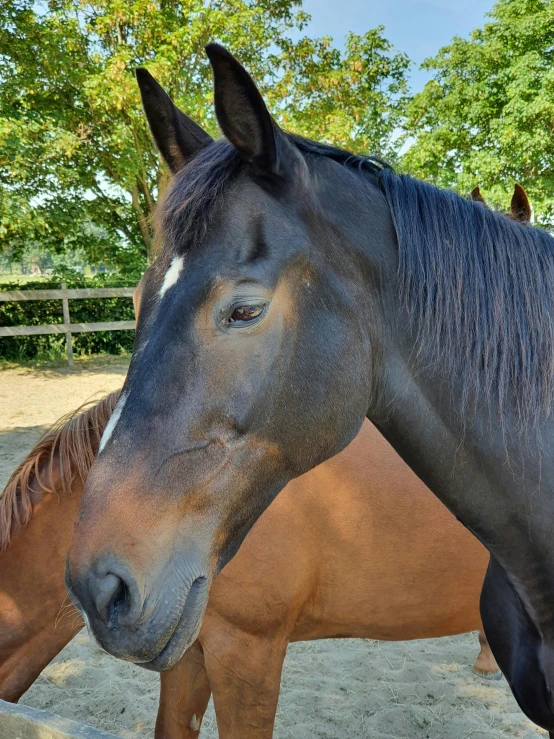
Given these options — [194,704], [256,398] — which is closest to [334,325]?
[256,398]

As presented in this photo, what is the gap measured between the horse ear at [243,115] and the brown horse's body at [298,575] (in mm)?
1448

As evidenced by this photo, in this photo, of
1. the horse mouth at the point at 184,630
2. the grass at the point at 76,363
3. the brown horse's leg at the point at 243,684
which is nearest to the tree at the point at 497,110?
the grass at the point at 76,363

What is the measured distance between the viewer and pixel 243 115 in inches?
49.9

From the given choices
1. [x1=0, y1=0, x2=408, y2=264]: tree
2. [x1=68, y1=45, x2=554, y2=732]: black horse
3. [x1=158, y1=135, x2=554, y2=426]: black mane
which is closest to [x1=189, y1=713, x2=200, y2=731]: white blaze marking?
[x1=68, y1=45, x2=554, y2=732]: black horse

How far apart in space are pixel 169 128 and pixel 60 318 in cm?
1466

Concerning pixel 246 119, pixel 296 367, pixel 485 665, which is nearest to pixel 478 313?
pixel 296 367

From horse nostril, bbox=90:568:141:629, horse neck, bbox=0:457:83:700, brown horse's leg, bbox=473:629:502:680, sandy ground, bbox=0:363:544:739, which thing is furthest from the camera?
brown horse's leg, bbox=473:629:502:680

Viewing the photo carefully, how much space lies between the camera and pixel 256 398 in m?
1.26

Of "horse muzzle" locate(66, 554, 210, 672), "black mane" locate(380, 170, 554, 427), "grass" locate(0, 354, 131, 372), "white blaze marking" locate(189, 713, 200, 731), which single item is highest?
"black mane" locate(380, 170, 554, 427)

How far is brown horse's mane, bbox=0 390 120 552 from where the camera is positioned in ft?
7.79

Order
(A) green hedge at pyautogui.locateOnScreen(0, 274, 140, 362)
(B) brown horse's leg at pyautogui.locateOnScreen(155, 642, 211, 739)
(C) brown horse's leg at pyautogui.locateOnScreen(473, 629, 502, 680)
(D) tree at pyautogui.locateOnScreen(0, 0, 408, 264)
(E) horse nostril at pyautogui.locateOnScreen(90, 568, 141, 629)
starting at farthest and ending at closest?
1. (A) green hedge at pyautogui.locateOnScreen(0, 274, 140, 362)
2. (D) tree at pyautogui.locateOnScreen(0, 0, 408, 264)
3. (C) brown horse's leg at pyautogui.locateOnScreen(473, 629, 502, 680)
4. (B) brown horse's leg at pyautogui.locateOnScreen(155, 642, 211, 739)
5. (E) horse nostril at pyautogui.locateOnScreen(90, 568, 141, 629)

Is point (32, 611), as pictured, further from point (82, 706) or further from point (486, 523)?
point (486, 523)

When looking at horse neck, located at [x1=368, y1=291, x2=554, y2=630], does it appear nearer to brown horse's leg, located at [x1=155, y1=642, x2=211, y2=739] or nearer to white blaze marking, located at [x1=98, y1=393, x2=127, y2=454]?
white blaze marking, located at [x1=98, y1=393, x2=127, y2=454]

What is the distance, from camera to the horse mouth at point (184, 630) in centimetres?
118
